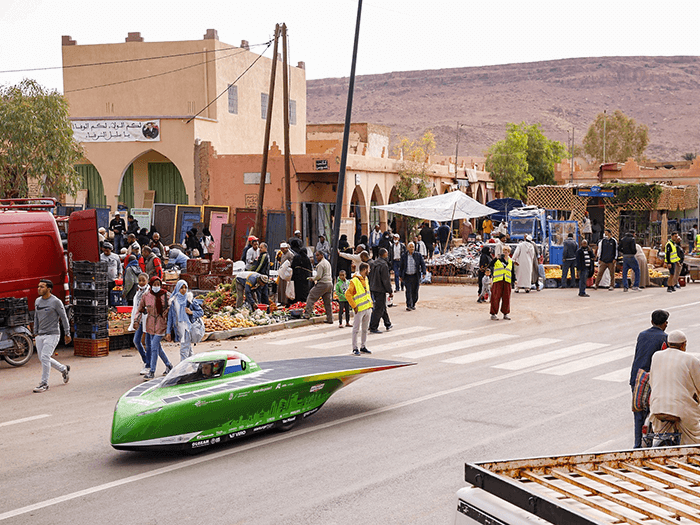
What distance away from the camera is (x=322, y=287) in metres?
18.7

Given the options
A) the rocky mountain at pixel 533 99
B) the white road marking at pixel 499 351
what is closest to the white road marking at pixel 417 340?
the white road marking at pixel 499 351

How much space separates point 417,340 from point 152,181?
2269 cm

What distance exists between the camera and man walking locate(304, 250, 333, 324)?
1845 cm

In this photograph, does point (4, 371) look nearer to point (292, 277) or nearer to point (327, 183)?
point (292, 277)

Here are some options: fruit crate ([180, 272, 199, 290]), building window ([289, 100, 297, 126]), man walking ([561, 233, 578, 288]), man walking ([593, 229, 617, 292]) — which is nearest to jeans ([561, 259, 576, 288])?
man walking ([561, 233, 578, 288])

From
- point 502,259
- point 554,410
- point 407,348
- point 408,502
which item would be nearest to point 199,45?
→ point 502,259

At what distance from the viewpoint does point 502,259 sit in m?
19.2

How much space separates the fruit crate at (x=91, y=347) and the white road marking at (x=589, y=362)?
8354 millimetres

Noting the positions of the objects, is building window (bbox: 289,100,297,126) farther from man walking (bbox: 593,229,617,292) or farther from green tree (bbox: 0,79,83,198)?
man walking (bbox: 593,229,617,292)

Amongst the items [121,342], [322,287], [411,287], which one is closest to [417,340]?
[322,287]

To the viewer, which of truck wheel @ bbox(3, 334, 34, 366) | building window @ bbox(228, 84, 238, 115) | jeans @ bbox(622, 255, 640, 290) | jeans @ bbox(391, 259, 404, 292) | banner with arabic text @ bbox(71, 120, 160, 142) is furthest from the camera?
building window @ bbox(228, 84, 238, 115)

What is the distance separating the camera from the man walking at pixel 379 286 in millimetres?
17031

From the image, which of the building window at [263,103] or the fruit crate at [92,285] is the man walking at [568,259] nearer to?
the fruit crate at [92,285]

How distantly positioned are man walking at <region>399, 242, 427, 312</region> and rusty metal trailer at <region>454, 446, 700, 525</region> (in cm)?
1571
